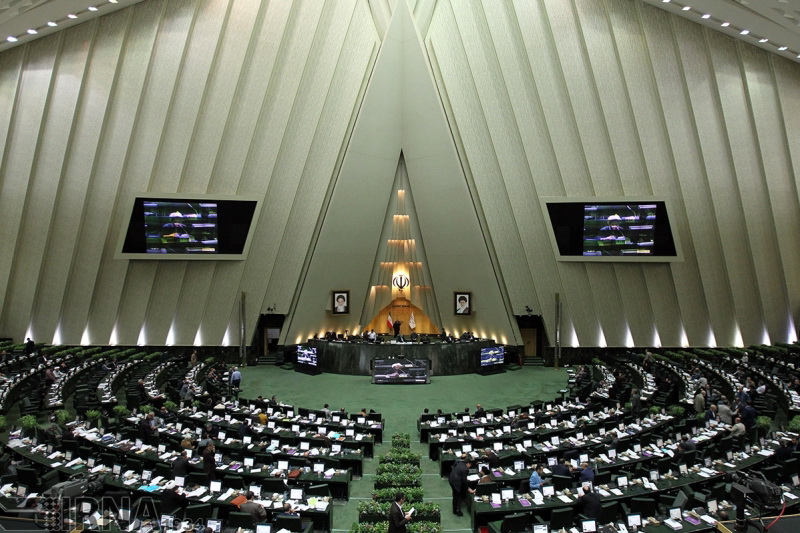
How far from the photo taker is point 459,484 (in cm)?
975

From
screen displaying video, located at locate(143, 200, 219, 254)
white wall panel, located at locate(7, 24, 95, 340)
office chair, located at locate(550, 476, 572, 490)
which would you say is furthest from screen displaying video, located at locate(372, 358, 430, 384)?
white wall panel, located at locate(7, 24, 95, 340)

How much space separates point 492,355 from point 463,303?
3.45 metres

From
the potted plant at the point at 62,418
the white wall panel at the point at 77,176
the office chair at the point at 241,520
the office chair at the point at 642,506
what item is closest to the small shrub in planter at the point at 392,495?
the office chair at the point at 241,520

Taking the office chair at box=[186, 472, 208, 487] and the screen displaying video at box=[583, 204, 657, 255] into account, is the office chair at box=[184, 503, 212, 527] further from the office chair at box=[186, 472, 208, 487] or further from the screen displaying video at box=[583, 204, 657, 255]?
the screen displaying video at box=[583, 204, 657, 255]

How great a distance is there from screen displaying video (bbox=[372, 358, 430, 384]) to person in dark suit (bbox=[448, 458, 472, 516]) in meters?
11.9

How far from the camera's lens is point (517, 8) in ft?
68.8

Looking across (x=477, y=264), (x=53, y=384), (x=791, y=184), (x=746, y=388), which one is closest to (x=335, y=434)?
(x=53, y=384)

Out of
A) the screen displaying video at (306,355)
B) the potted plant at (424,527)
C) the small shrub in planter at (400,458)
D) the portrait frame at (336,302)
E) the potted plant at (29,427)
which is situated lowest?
the potted plant at (424,527)

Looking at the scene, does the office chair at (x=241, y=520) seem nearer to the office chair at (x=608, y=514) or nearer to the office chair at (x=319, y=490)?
the office chair at (x=319, y=490)

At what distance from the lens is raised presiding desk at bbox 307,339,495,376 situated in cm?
2312

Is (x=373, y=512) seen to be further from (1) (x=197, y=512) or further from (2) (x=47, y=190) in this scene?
(2) (x=47, y=190)

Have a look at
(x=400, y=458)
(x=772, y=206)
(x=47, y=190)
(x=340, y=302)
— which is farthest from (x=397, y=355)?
(x=772, y=206)

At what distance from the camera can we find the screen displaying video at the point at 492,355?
79.6 ft

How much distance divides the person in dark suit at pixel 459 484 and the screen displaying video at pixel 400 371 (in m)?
11.9
